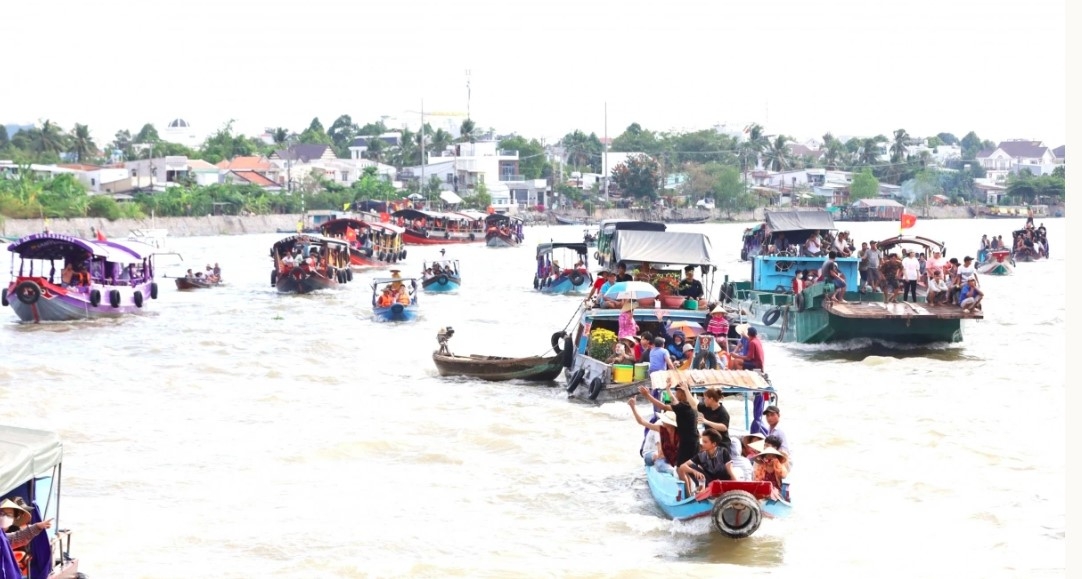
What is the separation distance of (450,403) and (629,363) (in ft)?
10.9

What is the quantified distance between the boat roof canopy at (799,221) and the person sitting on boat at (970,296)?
7.91m

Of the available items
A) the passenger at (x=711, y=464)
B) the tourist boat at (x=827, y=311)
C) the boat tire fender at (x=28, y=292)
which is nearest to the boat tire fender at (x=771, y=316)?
the tourist boat at (x=827, y=311)

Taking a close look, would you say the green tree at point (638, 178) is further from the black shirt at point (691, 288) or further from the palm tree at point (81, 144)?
the black shirt at point (691, 288)

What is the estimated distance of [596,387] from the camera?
19609mm

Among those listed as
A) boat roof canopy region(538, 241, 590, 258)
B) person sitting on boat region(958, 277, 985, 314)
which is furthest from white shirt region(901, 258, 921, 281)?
boat roof canopy region(538, 241, 590, 258)

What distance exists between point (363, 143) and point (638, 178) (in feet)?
143

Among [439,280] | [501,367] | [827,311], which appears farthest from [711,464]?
[439,280]

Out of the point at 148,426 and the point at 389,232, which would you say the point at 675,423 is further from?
the point at 389,232

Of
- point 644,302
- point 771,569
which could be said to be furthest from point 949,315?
point 771,569

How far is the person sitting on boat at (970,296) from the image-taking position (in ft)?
82.4

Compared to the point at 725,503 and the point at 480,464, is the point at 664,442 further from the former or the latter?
the point at 480,464

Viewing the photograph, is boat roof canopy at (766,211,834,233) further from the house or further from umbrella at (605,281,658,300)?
the house

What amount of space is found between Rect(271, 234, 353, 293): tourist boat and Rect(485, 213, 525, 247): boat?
113 feet

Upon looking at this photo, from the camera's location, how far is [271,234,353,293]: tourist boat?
4416 centimetres
